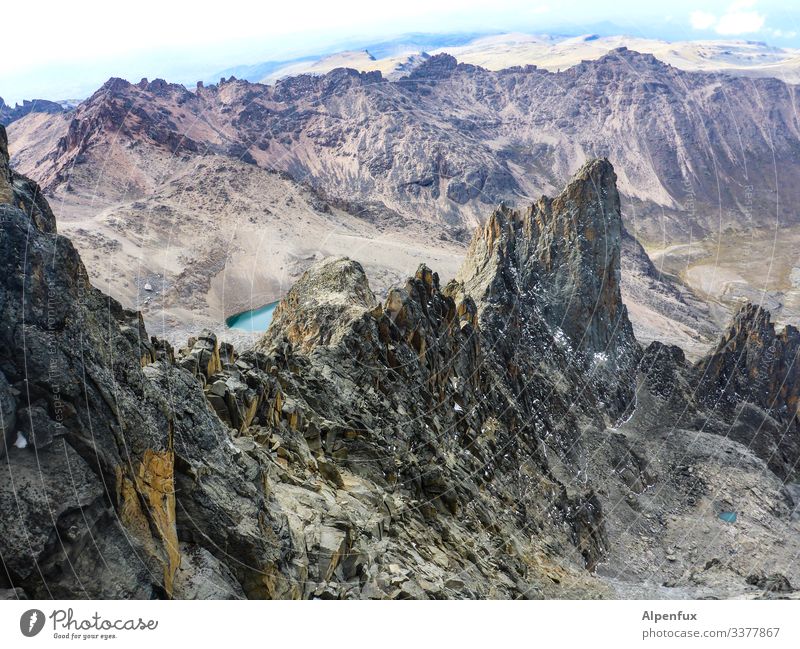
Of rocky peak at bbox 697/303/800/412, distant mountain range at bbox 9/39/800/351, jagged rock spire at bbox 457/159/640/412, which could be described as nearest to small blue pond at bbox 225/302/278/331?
distant mountain range at bbox 9/39/800/351

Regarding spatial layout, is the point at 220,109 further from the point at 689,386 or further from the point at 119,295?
the point at 689,386

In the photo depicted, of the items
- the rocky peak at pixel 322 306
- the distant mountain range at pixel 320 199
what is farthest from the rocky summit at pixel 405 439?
the distant mountain range at pixel 320 199

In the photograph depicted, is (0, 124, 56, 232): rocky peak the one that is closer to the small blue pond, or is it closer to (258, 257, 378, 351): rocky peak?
(258, 257, 378, 351): rocky peak

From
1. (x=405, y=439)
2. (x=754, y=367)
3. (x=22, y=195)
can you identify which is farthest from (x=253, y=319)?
(x=22, y=195)

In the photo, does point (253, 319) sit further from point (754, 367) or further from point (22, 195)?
point (22, 195)

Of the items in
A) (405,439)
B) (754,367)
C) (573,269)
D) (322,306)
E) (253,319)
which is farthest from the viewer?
(253,319)

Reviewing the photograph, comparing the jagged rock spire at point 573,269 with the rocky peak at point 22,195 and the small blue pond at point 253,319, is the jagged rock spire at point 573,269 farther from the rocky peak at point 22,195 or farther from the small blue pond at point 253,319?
the rocky peak at point 22,195
